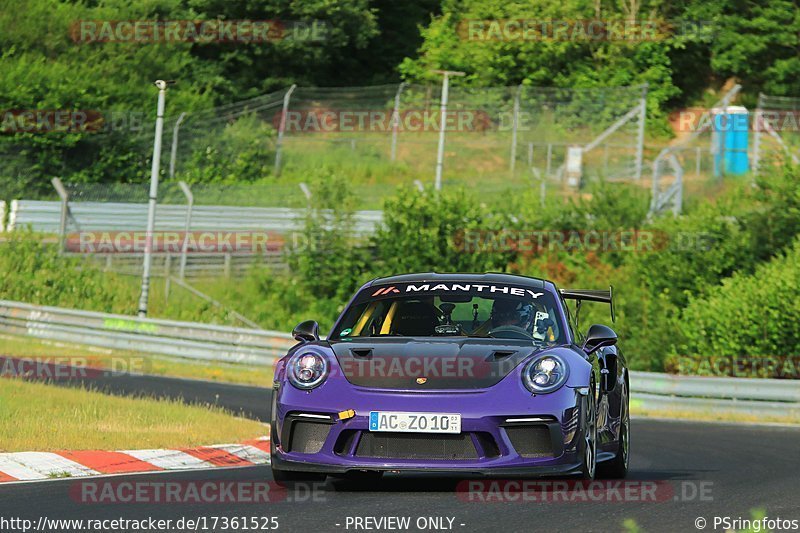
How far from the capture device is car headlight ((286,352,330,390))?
28.4 ft

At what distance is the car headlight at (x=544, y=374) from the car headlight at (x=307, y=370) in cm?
118

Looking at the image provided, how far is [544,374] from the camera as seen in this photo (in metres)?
8.53

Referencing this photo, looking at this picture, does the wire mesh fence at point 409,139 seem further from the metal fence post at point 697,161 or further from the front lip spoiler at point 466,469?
the front lip spoiler at point 466,469

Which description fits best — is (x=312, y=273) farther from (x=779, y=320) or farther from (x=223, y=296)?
(x=779, y=320)

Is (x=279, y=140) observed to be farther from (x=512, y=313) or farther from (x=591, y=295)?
(x=512, y=313)

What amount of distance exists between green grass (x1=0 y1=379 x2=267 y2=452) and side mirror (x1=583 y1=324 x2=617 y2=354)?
13.0 ft

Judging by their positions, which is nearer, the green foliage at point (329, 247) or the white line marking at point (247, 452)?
the white line marking at point (247, 452)

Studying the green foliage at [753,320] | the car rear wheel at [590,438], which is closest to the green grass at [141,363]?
the green foliage at [753,320]

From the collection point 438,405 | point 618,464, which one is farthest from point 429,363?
point 618,464

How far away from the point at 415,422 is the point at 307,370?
82 centimetres

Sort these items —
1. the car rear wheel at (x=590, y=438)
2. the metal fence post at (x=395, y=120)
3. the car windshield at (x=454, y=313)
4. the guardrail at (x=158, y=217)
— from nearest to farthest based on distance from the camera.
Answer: the car rear wheel at (x=590, y=438) < the car windshield at (x=454, y=313) < the guardrail at (x=158, y=217) < the metal fence post at (x=395, y=120)

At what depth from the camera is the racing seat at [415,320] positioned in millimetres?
9648

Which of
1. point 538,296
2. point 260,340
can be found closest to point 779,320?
point 260,340

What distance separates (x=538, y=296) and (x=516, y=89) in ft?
114
